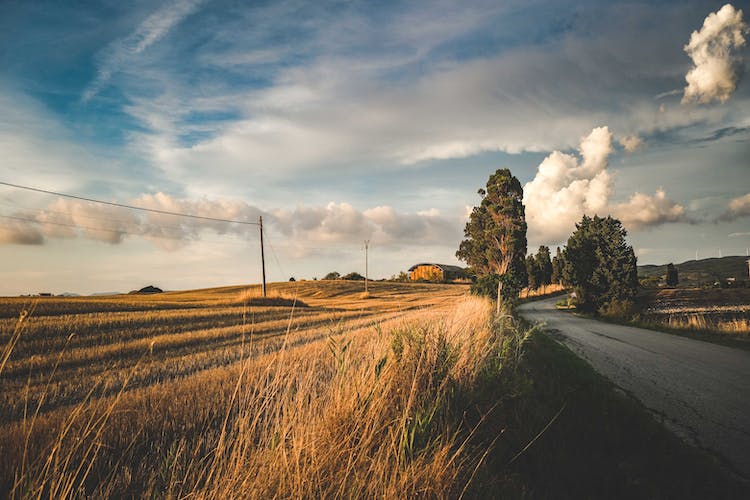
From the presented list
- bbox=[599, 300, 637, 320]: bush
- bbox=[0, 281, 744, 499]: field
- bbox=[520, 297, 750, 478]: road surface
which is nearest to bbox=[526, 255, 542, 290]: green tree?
bbox=[599, 300, 637, 320]: bush

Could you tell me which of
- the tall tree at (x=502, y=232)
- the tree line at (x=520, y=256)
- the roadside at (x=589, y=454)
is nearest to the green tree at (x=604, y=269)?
the tree line at (x=520, y=256)

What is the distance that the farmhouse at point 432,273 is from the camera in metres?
104

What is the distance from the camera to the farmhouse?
10375 centimetres

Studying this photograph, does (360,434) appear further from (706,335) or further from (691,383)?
(706,335)

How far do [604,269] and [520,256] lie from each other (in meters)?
6.48

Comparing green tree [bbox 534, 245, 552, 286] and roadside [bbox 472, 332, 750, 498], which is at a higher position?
green tree [bbox 534, 245, 552, 286]

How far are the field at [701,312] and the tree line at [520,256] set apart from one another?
2.63 metres

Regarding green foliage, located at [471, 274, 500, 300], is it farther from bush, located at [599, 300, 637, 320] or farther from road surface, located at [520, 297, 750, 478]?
road surface, located at [520, 297, 750, 478]

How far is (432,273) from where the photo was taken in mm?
108062

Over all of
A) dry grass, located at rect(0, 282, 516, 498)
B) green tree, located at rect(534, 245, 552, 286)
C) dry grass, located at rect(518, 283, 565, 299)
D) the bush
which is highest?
green tree, located at rect(534, 245, 552, 286)

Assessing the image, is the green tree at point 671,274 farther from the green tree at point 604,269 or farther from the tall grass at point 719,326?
the tall grass at point 719,326

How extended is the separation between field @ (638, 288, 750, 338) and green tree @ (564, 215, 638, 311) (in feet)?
6.63

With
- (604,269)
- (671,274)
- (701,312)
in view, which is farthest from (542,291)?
(701,312)

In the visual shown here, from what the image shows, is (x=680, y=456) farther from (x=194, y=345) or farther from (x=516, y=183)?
(x=516, y=183)
